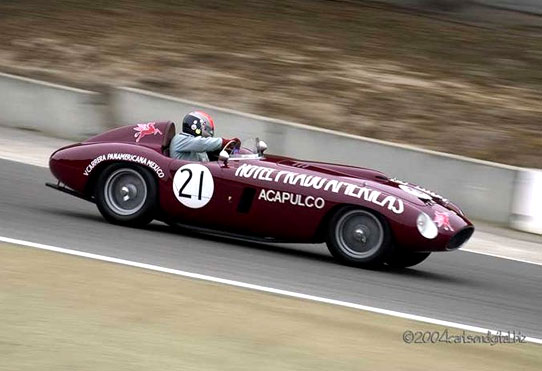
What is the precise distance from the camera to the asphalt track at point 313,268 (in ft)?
28.6

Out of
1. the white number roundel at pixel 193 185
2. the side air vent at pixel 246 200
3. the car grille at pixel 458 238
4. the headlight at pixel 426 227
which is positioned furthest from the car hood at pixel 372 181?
the white number roundel at pixel 193 185

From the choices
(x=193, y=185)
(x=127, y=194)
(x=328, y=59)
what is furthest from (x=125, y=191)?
(x=328, y=59)

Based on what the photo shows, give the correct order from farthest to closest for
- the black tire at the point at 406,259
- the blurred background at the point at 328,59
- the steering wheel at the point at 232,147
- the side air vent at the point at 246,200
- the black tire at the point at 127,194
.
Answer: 1. the blurred background at the point at 328,59
2. the steering wheel at the point at 232,147
3. the black tire at the point at 127,194
4. the black tire at the point at 406,259
5. the side air vent at the point at 246,200

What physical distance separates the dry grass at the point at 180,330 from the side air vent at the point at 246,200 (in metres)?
1.63

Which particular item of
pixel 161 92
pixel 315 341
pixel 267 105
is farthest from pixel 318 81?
pixel 315 341

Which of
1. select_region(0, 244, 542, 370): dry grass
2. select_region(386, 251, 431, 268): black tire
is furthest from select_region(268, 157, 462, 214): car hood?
select_region(0, 244, 542, 370): dry grass

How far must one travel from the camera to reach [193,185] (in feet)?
33.3

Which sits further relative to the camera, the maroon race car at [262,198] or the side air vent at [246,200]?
the side air vent at [246,200]

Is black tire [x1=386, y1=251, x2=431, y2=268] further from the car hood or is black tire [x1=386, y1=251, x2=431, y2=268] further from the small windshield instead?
the small windshield

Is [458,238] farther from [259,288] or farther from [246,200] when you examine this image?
[259,288]

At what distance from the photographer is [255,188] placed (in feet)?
32.6

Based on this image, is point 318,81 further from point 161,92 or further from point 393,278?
point 393,278

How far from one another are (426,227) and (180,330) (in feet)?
11.0

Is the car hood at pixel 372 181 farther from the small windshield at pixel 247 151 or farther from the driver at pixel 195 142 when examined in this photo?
the driver at pixel 195 142
